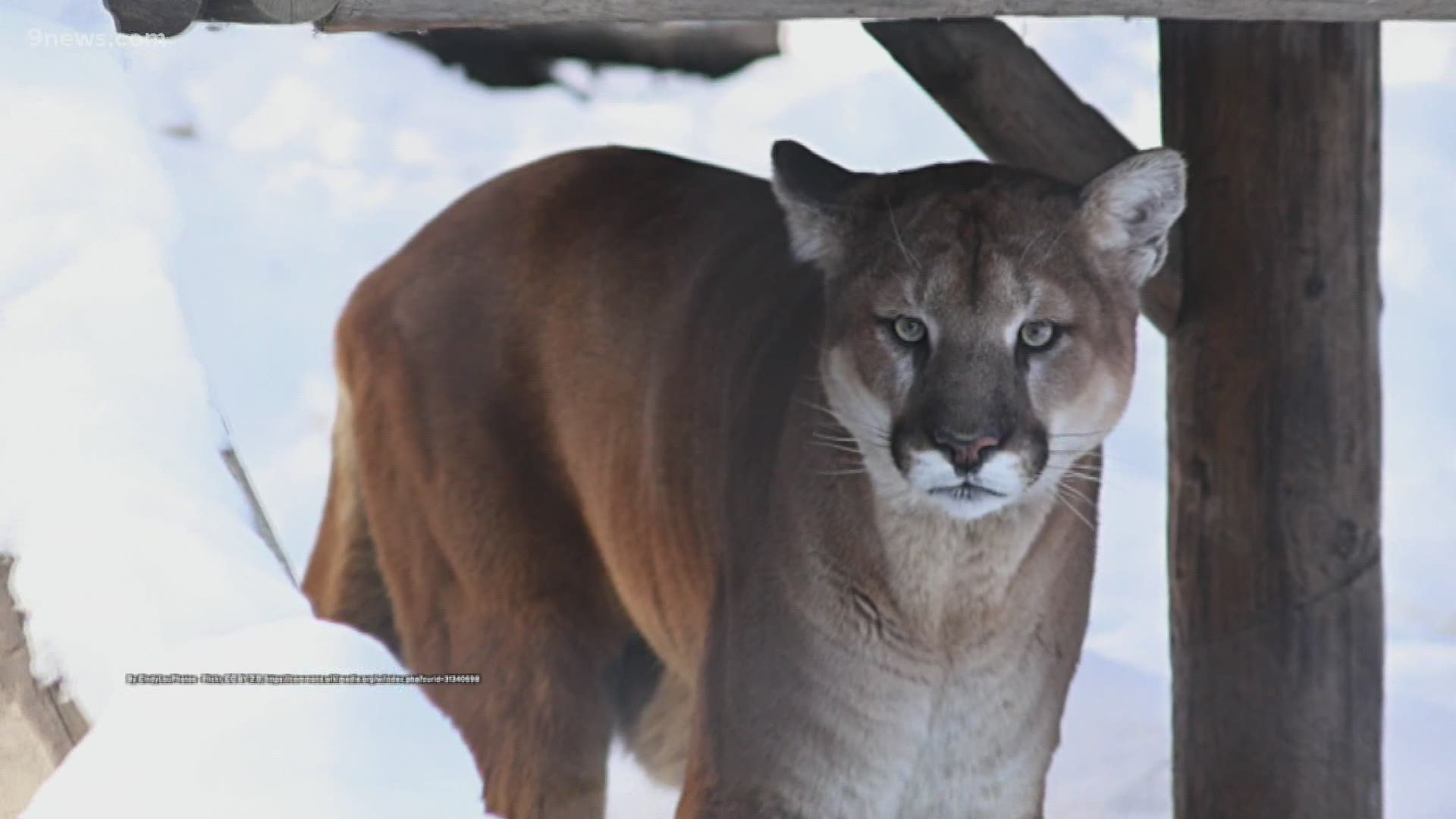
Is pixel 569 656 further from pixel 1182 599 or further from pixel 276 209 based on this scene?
pixel 276 209

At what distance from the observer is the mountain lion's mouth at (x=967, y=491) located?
258 centimetres

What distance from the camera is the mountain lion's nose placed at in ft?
8.35

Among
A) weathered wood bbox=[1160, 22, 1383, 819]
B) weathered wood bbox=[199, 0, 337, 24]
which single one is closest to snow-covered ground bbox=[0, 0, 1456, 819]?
weathered wood bbox=[199, 0, 337, 24]

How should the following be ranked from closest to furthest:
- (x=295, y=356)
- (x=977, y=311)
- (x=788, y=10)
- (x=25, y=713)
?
(x=25, y=713)
(x=788, y=10)
(x=977, y=311)
(x=295, y=356)

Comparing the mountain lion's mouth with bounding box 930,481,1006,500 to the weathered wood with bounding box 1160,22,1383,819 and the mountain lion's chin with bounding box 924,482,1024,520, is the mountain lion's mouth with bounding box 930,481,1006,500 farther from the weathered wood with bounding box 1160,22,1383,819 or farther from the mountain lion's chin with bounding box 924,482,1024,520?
the weathered wood with bounding box 1160,22,1383,819

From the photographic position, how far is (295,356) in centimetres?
730

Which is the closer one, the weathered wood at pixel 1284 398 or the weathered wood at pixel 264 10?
the weathered wood at pixel 264 10

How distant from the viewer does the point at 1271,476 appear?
3293 millimetres

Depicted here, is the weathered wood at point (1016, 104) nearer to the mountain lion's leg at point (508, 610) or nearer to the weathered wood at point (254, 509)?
the mountain lion's leg at point (508, 610)

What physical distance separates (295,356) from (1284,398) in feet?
15.6

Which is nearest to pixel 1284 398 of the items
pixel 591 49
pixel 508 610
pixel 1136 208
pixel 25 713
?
pixel 1136 208

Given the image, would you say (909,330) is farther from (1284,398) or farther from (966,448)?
(1284,398)

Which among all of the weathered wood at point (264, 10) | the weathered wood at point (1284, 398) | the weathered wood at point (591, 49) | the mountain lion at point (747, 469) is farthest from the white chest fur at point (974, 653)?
the weathered wood at point (591, 49)

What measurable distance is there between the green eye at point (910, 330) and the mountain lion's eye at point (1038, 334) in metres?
0.13
